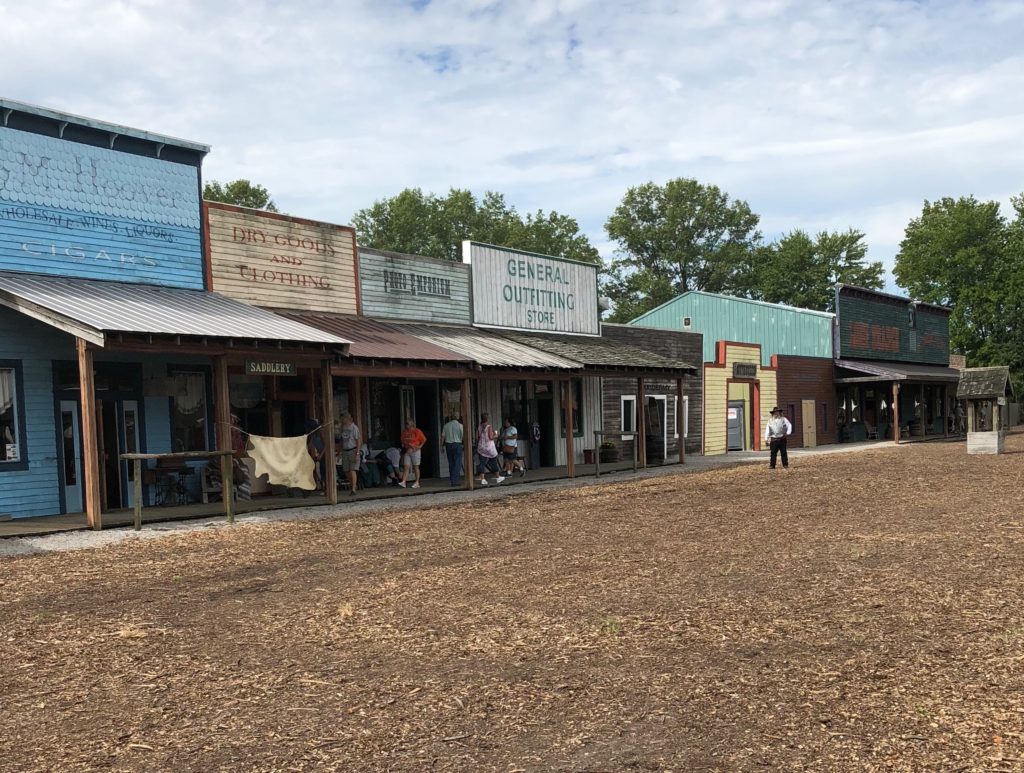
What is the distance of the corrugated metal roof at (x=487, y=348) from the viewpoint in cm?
2008

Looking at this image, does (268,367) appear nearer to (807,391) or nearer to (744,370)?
(744,370)

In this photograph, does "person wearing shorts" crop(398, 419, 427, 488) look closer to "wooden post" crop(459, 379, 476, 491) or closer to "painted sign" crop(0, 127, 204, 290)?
"wooden post" crop(459, 379, 476, 491)

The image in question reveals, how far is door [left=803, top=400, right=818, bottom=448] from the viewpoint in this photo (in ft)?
123

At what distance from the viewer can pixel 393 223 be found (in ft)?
228

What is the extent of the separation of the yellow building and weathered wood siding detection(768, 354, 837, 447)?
33.6 inches

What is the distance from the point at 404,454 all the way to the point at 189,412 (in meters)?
4.49

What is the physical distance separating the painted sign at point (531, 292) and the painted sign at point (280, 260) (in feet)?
14.2

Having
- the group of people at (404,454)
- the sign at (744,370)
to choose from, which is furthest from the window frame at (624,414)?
the group of people at (404,454)

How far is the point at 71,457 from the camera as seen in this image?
52.5 ft

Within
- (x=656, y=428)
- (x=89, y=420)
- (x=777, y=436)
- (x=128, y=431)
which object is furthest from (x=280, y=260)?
(x=656, y=428)

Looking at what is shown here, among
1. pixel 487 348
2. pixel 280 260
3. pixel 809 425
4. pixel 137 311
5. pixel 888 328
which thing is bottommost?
pixel 809 425

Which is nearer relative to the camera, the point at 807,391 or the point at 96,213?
the point at 96,213

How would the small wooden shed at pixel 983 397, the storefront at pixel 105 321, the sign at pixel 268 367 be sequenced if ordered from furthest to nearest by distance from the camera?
the small wooden shed at pixel 983 397 < the sign at pixel 268 367 < the storefront at pixel 105 321

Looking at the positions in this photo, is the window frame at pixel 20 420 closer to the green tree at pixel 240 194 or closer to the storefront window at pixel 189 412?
the storefront window at pixel 189 412
